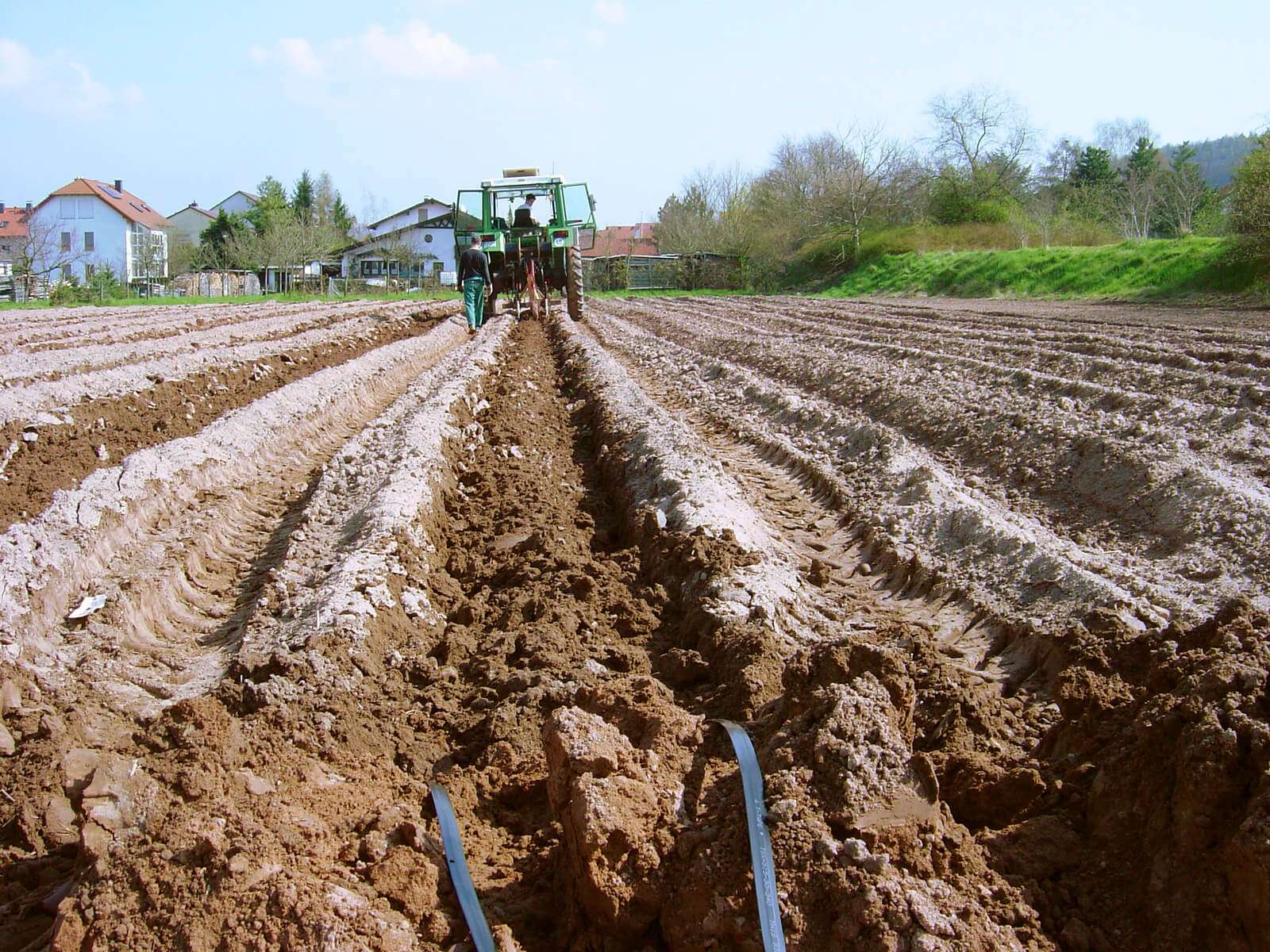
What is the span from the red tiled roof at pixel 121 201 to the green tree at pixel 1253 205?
69766mm

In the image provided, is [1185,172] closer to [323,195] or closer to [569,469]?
[569,469]

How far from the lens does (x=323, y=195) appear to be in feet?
219

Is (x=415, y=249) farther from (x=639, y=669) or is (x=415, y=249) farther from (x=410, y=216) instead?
(x=639, y=669)

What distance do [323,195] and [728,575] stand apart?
225 ft

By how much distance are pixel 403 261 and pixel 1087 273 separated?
39.1 meters

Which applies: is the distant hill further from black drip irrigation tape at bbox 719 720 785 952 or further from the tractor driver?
black drip irrigation tape at bbox 719 720 785 952

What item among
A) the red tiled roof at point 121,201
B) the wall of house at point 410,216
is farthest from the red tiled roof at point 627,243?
the red tiled roof at point 121,201

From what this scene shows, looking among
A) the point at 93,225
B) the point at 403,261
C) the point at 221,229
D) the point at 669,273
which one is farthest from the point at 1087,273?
the point at 93,225

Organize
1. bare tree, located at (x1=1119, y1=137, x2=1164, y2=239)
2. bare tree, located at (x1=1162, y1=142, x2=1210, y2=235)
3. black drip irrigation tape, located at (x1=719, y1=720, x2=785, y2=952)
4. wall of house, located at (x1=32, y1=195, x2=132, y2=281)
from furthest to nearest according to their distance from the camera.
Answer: wall of house, located at (x1=32, y1=195, x2=132, y2=281), bare tree, located at (x1=1119, y1=137, x2=1164, y2=239), bare tree, located at (x1=1162, y1=142, x2=1210, y2=235), black drip irrigation tape, located at (x1=719, y1=720, x2=785, y2=952)

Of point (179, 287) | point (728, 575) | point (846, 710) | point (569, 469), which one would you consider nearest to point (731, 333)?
point (569, 469)

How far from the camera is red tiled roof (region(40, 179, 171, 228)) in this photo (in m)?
69.2

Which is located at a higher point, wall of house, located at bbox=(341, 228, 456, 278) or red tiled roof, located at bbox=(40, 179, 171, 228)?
red tiled roof, located at bbox=(40, 179, 171, 228)

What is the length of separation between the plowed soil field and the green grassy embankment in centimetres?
1366

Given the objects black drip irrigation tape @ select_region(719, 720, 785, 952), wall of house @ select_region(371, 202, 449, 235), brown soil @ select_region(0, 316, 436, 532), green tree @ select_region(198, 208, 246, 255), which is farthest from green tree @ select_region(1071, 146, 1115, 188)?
black drip irrigation tape @ select_region(719, 720, 785, 952)
